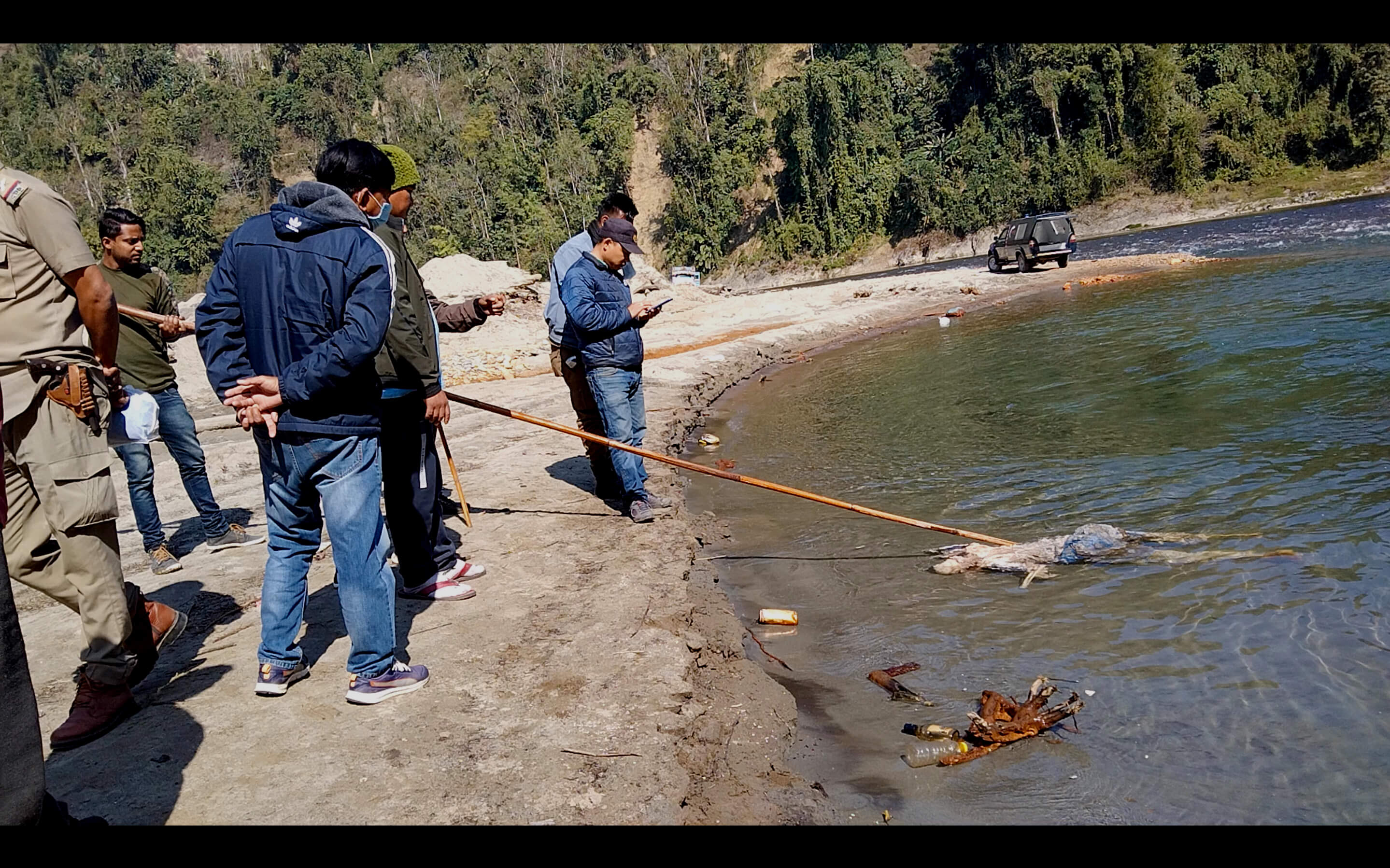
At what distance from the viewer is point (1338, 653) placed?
4.06 metres

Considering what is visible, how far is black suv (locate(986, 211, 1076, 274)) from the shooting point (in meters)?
28.5

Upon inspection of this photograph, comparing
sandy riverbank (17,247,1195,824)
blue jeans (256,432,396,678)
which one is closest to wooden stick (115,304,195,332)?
sandy riverbank (17,247,1195,824)

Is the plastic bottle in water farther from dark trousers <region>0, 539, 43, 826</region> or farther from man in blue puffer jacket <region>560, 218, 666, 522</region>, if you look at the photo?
man in blue puffer jacket <region>560, 218, 666, 522</region>

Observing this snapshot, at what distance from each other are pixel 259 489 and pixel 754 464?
4.61 metres

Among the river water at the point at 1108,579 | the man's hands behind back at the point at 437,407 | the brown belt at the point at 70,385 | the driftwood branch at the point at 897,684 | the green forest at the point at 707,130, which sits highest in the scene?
the green forest at the point at 707,130

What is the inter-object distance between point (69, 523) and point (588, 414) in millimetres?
4114

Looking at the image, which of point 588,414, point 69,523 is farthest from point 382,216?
point 588,414

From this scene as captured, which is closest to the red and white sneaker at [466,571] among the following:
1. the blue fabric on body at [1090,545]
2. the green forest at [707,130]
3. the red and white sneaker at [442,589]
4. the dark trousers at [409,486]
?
the red and white sneaker at [442,589]

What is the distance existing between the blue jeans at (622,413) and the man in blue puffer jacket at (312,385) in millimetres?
2864

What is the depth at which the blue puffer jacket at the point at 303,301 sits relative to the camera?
3.68 m

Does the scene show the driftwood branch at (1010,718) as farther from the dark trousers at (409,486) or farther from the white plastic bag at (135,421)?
the white plastic bag at (135,421)

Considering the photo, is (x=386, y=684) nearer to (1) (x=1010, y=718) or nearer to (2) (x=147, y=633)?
(2) (x=147, y=633)
